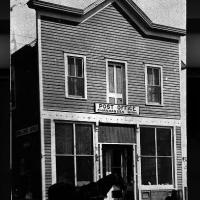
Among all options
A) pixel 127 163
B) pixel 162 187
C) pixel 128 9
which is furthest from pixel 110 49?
pixel 162 187

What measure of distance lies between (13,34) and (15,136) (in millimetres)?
406

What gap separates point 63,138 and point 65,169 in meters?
0.12

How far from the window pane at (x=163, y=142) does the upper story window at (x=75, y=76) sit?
0.40 meters

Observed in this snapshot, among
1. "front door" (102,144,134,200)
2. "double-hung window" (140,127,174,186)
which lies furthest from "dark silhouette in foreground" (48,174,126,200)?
"double-hung window" (140,127,174,186)

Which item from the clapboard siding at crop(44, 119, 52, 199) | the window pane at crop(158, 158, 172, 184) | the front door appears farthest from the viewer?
the window pane at crop(158, 158, 172, 184)

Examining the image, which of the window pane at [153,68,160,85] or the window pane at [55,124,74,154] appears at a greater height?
the window pane at [153,68,160,85]

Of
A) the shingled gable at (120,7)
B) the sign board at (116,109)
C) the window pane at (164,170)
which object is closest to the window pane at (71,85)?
the sign board at (116,109)

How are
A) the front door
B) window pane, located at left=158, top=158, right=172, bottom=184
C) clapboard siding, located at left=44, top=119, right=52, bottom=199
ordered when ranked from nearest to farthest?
clapboard siding, located at left=44, top=119, right=52, bottom=199, the front door, window pane, located at left=158, top=158, right=172, bottom=184

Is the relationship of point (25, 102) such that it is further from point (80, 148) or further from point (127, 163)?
point (127, 163)

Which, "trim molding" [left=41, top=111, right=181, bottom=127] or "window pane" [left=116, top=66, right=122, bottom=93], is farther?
"window pane" [left=116, top=66, right=122, bottom=93]

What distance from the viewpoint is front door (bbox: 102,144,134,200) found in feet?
6.30

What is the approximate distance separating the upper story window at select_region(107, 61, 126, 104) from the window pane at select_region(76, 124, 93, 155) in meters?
0.15

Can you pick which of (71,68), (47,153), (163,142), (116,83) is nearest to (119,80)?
(116,83)

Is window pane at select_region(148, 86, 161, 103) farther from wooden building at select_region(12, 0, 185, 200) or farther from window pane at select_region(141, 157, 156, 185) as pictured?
window pane at select_region(141, 157, 156, 185)
